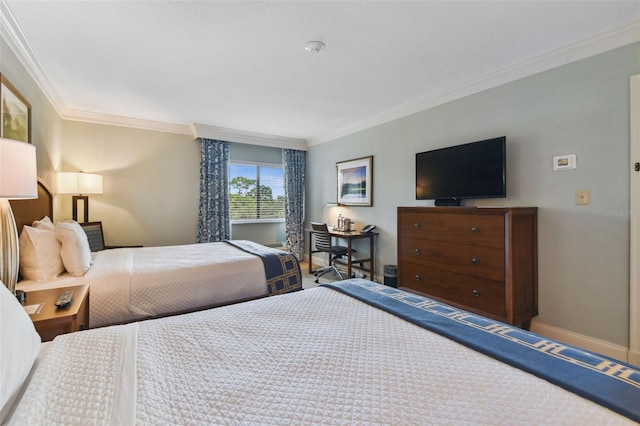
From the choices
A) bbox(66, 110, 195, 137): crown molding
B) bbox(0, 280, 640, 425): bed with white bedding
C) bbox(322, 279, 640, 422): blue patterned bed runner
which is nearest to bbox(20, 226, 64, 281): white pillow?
bbox(0, 280, 640, 425): bed with white bedding

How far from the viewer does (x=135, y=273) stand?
7.16 feet

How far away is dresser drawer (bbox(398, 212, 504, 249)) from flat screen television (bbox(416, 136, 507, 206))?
1.21ft

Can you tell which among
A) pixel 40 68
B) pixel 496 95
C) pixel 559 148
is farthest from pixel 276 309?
pixel 40 68

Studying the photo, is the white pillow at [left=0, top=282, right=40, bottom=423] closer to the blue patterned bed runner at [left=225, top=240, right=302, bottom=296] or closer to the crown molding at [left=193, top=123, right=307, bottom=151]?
Answer: the blue patterned bed runner at [left=225, top=240, right=302, bottom=296]

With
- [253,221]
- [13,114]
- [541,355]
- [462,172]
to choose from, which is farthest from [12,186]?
[253,221]

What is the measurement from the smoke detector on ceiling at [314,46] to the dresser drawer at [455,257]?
6.65 ft

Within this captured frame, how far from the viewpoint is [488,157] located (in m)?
2.65

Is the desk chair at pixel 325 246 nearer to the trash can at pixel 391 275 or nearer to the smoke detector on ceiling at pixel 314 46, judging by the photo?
the trash can at pixel 391 275

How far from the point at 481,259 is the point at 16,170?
3037 mm

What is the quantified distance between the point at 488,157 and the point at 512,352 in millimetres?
2145

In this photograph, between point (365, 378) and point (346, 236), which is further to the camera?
point (346, 236)

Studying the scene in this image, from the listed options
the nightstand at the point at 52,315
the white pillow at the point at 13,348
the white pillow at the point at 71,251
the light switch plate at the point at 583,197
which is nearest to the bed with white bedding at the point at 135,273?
the white pillow at the point at 71,251

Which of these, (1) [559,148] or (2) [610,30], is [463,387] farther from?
(2) [610,30]

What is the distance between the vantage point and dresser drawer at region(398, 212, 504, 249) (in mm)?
2309
